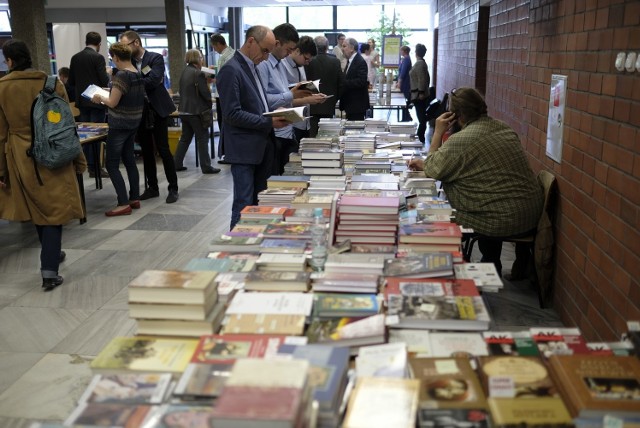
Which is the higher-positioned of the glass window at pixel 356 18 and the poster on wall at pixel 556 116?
the glass window at pixel 356 18

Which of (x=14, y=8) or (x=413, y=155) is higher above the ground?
(x=14, y=8)

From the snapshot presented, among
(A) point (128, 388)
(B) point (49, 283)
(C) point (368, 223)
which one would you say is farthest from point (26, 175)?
(A) point (128, 388)

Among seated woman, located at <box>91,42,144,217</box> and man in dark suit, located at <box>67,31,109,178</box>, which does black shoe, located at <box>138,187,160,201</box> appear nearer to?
seated woman, located at <box>91,42,144,217</box>

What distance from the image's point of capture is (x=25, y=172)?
12.8 ft

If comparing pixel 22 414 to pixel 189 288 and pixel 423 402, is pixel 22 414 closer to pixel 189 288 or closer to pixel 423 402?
pixel 189 288

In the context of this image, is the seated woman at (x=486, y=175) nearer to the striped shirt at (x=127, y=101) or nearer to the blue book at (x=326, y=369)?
the blue book at (x=326, y=369)

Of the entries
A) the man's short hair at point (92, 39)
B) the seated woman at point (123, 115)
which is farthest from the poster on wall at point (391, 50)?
Result: the seated woman at point (123, 115)

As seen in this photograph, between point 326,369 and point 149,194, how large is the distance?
18.1 feet

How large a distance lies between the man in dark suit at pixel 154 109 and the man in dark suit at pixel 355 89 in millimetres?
1933

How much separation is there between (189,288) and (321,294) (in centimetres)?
48

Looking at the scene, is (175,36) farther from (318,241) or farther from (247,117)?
(318,241)

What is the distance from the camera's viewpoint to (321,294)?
2.05 metres

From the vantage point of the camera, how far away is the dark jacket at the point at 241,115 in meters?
3.81


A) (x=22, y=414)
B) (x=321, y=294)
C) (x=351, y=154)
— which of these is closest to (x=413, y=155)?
(x=351, y=154)
